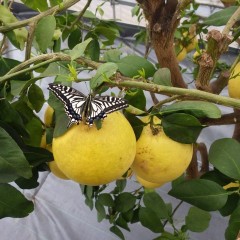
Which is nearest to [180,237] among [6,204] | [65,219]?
[6,204]

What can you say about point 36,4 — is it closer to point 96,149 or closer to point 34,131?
point 34,131

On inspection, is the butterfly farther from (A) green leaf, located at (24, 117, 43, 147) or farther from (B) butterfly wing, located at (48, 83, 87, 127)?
(A) green leaf, located at (24, 117, 43, 147)

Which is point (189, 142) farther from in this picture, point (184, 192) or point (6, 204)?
point (6, 204)

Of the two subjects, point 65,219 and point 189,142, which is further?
point 65,219

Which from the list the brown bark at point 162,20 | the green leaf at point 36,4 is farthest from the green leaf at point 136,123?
the green leaf at point 36,4

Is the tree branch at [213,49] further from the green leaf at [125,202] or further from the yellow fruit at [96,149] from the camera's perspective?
the green leaf at [125,202]

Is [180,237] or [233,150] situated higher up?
[233,150]
